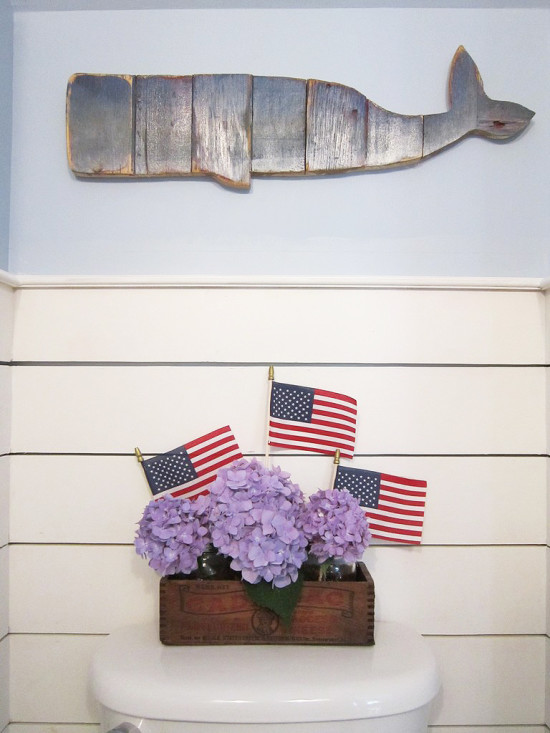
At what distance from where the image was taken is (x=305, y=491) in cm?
121

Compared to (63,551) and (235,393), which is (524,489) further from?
(63,551)

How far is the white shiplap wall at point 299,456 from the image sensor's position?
1202mm

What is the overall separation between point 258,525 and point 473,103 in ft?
3.01

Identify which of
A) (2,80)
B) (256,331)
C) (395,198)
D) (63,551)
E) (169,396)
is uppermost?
(2,80)

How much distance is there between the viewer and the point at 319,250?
1.23m

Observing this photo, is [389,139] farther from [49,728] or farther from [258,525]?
[49,728]

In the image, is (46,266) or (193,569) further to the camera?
(46,266)

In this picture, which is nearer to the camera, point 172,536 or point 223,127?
point 172,536

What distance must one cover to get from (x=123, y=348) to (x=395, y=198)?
622mm

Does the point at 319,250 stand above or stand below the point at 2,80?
below

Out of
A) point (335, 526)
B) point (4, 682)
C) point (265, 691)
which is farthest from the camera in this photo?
point (4, 682)

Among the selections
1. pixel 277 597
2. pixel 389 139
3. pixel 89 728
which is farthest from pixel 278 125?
pixel 89 728

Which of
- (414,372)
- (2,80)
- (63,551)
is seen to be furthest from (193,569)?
(2,80)

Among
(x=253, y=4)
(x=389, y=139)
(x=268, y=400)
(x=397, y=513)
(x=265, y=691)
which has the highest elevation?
(x=253, y=4)
